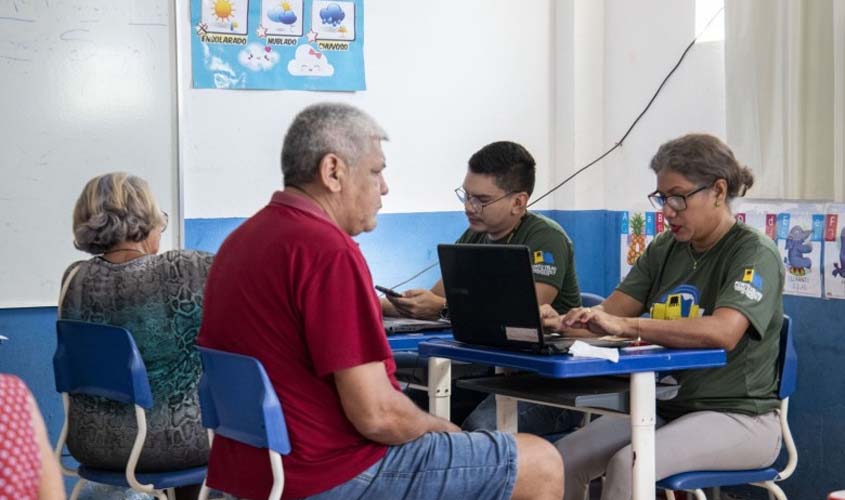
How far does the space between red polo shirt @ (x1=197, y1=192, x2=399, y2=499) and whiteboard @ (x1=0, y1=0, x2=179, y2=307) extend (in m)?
2.22

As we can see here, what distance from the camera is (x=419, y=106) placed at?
4961mm

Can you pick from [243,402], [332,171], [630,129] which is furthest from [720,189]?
[630,129]

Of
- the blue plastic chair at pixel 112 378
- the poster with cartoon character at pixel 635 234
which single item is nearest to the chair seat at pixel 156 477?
the blue plastic chair at pixel 112 378

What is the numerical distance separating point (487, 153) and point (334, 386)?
159 cm

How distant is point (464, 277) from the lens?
9.06ft

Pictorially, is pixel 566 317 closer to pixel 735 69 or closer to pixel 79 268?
pixel 79 268

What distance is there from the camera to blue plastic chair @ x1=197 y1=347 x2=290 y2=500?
86.0 inches

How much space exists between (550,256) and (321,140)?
4.35 ft

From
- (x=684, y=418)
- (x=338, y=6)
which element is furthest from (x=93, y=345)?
(x=338, y=6)

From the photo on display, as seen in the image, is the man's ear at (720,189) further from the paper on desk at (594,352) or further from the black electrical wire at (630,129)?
the black electrical wire at (630,129)

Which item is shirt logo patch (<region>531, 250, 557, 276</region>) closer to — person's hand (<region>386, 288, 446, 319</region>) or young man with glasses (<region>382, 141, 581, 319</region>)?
young man with glasses (<region>382, 141, 581, 319</region>)

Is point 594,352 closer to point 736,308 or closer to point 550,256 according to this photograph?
point 736,308

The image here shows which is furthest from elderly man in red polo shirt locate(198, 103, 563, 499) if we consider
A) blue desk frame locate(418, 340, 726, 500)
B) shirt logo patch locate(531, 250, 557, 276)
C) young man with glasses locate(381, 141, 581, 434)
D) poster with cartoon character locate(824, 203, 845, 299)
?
poster with cartoon character locate(824, 203, 845, 299)

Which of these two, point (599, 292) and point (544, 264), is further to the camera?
point (599, 292)
